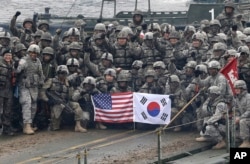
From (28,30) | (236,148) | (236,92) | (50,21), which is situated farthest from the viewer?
(50,21)

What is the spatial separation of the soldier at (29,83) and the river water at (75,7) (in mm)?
7664

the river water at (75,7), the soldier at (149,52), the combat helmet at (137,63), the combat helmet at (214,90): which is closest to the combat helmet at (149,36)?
the soldier at (149,52)

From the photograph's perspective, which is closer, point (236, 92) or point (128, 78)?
point (236, 92)

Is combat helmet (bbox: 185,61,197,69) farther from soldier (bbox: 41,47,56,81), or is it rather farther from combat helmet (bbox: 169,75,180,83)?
soldier (bbox: 41,47,56,81)

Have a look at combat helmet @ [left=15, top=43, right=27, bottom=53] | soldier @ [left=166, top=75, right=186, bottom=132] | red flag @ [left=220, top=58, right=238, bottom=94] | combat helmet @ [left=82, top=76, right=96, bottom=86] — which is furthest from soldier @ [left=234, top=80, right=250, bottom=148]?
combat helmet @ [left=15, top=43, right=27, bottom=53]

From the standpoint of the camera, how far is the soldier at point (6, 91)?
19250 mm

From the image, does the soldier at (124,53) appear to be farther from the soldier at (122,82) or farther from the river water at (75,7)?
the river water at (75,7)

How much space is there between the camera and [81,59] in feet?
68.6

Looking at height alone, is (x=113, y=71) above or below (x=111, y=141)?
above

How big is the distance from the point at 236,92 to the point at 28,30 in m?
6.09

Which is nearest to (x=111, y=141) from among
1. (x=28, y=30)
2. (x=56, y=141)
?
(x=56, y=141)

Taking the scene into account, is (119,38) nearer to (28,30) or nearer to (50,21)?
(28,30)

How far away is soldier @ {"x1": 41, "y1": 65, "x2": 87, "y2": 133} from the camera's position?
65.2ft

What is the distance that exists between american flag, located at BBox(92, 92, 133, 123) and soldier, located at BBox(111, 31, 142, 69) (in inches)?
64.4
